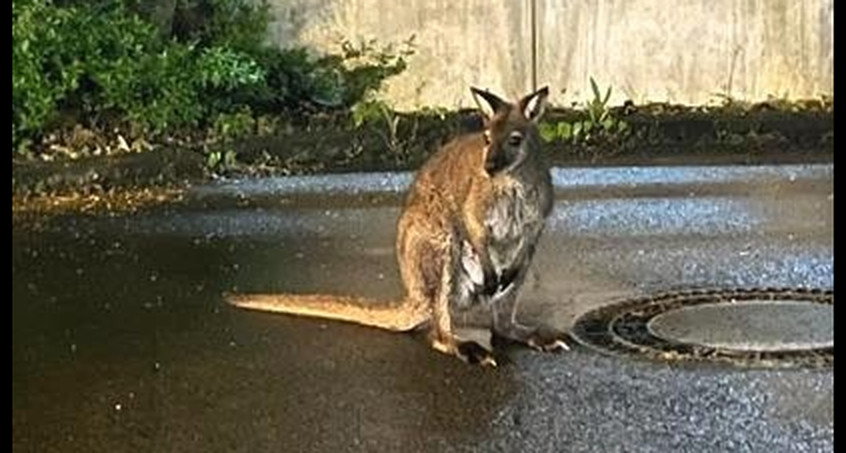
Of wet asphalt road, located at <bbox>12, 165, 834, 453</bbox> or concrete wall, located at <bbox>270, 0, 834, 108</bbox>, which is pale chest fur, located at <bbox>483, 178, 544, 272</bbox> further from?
concrete wall, located at <bbox>270, 0, 834, 108</bbox>

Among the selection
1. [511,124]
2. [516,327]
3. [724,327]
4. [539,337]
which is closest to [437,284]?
[516,327]

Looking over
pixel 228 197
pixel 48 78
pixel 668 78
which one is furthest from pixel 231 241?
pixel 668 78

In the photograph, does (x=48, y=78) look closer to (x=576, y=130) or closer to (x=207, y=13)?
(x=207, y=13)

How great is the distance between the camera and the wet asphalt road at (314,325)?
1325 millimetres

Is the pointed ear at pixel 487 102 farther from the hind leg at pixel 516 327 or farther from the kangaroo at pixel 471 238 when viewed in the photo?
the hind leg at pixel 516 327

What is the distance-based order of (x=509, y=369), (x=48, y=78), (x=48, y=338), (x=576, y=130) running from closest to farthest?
(x=48, y=78), (x=48, y=338), (x=576, y=130), (x=509, y=369)

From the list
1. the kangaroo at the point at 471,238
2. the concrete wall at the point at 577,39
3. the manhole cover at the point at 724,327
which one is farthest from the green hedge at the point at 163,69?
the manhole cover at the point at 724,327

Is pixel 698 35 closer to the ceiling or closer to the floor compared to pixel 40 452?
closer to the ceiling

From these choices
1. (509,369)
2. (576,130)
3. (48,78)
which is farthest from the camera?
(509,369)

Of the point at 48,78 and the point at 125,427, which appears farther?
the point at 125,427

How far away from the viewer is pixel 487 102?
1390mm

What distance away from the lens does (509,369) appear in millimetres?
1650

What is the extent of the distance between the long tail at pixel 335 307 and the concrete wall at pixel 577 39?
255 mm

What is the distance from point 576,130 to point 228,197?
0.30 metres
